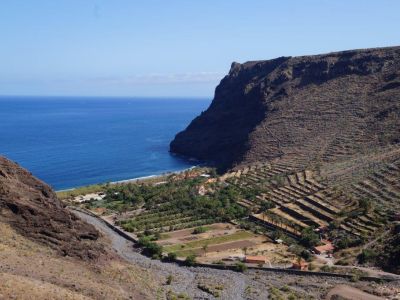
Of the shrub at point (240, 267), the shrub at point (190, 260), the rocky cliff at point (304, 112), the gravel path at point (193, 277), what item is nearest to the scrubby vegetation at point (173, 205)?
the gravel path at point (193, 277)

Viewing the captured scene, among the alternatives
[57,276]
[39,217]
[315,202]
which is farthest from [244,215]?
[57,276]

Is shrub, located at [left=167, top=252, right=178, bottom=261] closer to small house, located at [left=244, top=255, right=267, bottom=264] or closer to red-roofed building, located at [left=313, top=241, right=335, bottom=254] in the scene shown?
small house, located at [left=244, top=255, right=267, bottom=264]

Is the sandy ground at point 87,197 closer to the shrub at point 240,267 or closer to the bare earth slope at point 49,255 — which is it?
the bare earth slope at point 49,255

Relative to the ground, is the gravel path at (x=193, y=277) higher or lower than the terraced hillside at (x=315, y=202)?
lower

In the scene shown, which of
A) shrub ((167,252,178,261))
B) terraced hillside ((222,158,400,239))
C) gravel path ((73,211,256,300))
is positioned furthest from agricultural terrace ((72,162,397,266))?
gravel path ((73,211,256,300))

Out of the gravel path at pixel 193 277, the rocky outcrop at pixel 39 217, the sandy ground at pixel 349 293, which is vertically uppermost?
the rocky outcrop at pixel 39 217

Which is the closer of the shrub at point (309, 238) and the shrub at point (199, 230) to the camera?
the shrub at point (309, 238)

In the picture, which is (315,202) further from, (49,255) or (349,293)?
(49,255)
